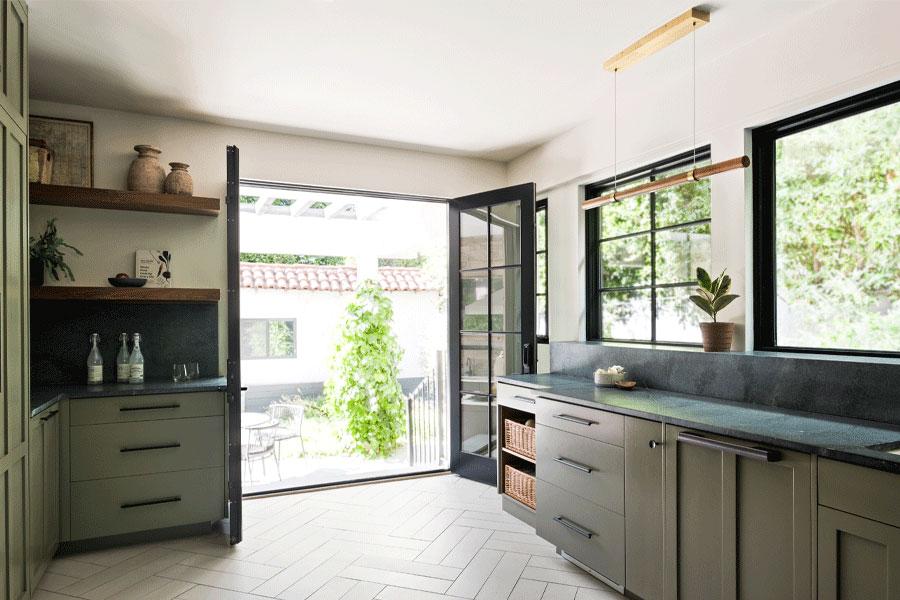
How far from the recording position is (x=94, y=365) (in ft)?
11.0

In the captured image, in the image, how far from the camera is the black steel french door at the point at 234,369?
2.99 metres

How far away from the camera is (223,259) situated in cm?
383

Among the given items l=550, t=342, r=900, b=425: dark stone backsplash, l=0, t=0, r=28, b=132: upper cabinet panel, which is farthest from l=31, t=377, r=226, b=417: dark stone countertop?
l=550, t=342, r=900, b=425: dark stone backsplash

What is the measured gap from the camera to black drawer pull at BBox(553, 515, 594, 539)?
2557mm

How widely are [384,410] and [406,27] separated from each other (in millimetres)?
4087

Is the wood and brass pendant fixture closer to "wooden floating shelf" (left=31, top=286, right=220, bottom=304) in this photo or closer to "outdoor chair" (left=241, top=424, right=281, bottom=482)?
"wooden floating shelf" (left=31, top=286, right=220, bottom=304)

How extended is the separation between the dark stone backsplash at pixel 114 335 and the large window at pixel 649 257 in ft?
8.75

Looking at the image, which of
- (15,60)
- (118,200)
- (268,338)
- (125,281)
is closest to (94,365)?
(125,281)

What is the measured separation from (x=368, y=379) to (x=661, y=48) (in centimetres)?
417

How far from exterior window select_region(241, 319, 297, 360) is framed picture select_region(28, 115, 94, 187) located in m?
4.10

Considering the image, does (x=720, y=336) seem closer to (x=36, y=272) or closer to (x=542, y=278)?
(x=542, y=278)

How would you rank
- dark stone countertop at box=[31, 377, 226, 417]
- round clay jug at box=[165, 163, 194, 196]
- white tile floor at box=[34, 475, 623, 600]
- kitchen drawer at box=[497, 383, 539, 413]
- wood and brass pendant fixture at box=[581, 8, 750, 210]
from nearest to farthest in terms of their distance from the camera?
wood and brass pendant fixture at box=[581, 8, 750, 210] < white tile floor at box=[34, 475, 623, 600] < dark stone countertop at box=[31, 377, 226, 417] < kitchen drawer at box=[497, 383, 539, 413] < round clay jug at box=[165, 163, 194, 196]

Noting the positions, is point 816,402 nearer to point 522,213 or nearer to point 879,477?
point 879,477

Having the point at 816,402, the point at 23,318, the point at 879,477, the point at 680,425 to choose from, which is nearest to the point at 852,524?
the point at 879,477
